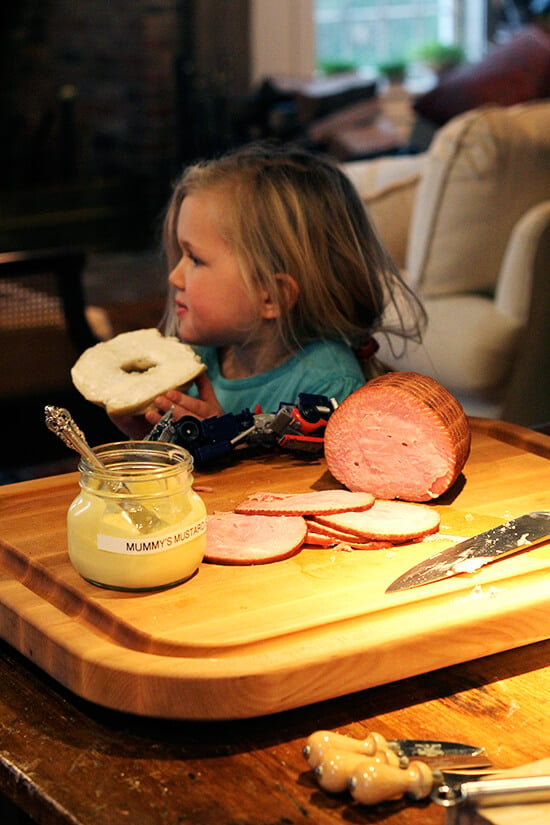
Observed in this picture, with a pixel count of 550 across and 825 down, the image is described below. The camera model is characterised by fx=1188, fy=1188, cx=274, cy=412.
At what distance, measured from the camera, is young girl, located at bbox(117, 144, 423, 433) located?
75.3 inches

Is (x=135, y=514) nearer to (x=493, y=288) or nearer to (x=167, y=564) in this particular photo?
(x=167, y=564)

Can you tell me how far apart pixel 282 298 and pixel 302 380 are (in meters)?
0.14

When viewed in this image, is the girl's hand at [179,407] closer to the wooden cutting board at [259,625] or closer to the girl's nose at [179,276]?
the girl's nose at [179,276]

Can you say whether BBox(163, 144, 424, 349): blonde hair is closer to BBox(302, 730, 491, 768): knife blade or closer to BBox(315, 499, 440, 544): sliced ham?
BBox(315, 499, 440, 544): sliced ham

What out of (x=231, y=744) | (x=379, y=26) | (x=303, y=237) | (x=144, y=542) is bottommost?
(x=231, y=744)

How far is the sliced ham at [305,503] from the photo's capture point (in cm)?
135

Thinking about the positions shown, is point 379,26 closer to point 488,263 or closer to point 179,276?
point 488,263

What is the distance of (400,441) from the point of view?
57.9 inches

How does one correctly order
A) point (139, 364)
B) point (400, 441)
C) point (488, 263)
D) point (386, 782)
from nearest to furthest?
point (386, 782)
point (400, 441)
point (139, 364)
point (488, 263)

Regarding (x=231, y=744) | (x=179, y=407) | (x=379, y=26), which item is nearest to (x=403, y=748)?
(x=231, y=744)

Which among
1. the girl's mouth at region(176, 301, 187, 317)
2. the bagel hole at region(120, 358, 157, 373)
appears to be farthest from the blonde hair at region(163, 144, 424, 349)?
the bagel hole at region(120, 358, 157, 373)

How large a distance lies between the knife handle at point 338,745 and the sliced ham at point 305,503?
0.40 metres

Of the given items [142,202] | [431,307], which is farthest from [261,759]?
[142,202]

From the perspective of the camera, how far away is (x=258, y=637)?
Result: 1.08 m
